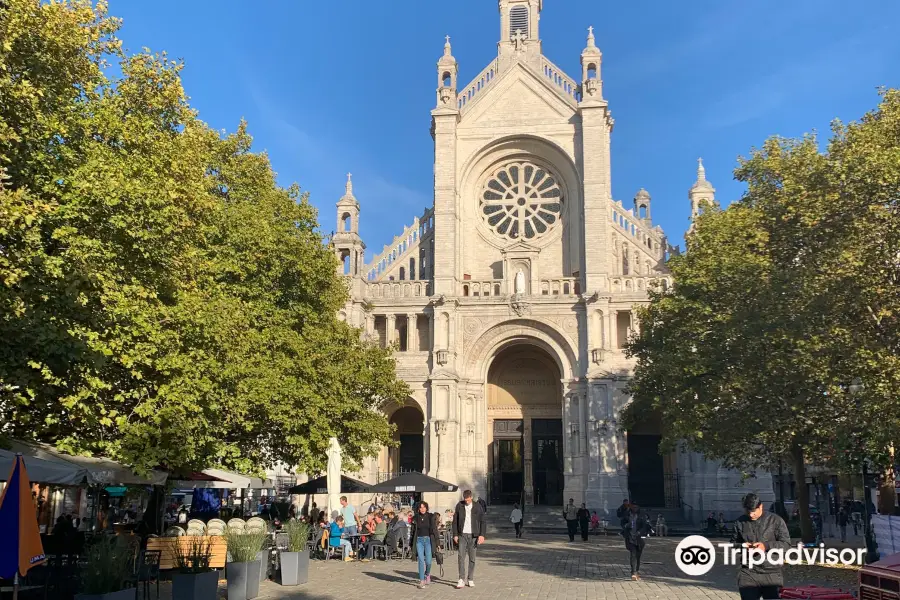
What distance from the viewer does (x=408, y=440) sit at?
4219cm

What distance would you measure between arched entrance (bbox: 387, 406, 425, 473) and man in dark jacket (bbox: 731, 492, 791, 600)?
105 ft

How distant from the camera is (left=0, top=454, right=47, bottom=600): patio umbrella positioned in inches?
348

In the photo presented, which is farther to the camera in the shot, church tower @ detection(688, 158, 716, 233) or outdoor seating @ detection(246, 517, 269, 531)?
church tower @ detection(688, 158, 716, 233)

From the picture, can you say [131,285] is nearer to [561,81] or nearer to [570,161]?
[570,161]

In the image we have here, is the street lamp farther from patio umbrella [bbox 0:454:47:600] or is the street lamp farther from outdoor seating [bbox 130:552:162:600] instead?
patio umbrella [bbox 0:454:47:600]

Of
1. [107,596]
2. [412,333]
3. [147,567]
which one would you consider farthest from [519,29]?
[107,596]

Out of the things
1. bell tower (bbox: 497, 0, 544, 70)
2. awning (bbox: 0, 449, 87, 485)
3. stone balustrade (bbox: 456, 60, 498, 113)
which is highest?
bell tower (bbox: 497, 0, 544, 70)

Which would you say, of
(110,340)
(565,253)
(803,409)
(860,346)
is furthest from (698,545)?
(565,253)

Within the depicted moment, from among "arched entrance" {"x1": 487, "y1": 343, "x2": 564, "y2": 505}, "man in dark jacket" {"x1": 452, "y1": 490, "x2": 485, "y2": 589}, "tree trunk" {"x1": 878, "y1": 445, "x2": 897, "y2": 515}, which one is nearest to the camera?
"man in dark jacket" {"x1": 452, "y1": 490, "x2": 485, "y2": 589}

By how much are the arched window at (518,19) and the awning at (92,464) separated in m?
35.7

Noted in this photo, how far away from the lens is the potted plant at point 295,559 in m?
16.2

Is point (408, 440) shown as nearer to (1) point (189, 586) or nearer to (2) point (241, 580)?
(2) point (241, 580)

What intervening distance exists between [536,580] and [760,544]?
28.5 feet

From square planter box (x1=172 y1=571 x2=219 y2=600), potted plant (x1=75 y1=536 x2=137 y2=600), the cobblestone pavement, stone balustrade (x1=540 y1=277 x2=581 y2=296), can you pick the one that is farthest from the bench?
stone balustrade (x1=540 y1=277 x2=581 y2=296)
